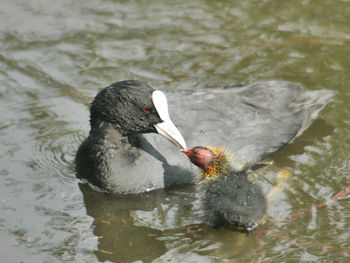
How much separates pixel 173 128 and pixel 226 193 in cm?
81

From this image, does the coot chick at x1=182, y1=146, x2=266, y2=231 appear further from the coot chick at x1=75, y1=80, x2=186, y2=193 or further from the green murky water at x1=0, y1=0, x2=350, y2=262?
the coot chick at x1=75, y1=80, x2=186, y2=193

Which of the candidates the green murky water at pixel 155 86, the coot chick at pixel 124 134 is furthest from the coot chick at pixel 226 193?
the coot chick at pixel 124 134

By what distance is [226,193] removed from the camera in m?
5.16

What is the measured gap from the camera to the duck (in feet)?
19.1

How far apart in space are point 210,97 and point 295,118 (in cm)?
78

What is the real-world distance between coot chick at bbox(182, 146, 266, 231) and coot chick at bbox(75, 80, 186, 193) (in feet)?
1.67

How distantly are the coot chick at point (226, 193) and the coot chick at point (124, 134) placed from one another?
51 cm

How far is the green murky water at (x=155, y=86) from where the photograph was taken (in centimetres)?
515

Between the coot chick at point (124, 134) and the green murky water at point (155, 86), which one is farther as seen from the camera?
the coot chick at point (124, 134)

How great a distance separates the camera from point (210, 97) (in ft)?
21.3

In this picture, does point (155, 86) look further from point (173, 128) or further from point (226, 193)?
point (226, 193)

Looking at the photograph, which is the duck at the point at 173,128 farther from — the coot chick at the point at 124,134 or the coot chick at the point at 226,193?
the coot chick at the point at 226,193

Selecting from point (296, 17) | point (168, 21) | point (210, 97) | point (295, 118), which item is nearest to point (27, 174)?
point (210, 97)

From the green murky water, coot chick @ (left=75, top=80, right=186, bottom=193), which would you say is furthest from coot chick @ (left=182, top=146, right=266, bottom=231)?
coot chick @ (left=75, top=80, right=186, bottom=193)
